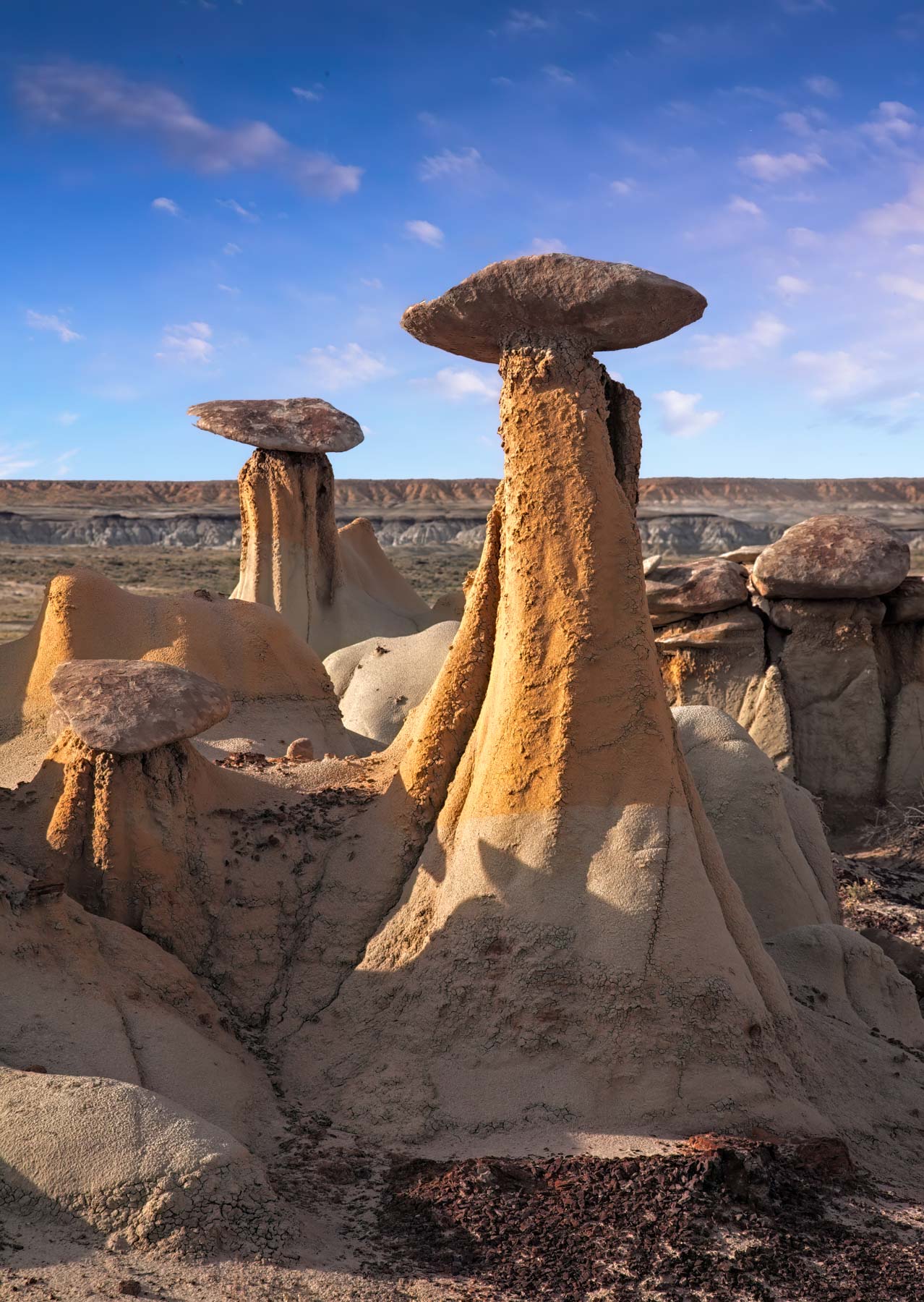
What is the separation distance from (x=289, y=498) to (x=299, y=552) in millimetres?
727

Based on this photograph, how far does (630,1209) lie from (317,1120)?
1310mm

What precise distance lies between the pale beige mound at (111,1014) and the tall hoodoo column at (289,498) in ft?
35.8

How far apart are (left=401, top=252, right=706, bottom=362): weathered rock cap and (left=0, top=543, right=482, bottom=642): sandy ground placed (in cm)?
2317

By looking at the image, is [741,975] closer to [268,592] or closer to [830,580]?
[830,580]

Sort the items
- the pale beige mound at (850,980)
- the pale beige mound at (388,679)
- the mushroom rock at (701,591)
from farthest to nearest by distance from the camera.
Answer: the pale beige mound at (388,679)
the mushroom rock at (701,591)
the pale beige mound at (850,980)

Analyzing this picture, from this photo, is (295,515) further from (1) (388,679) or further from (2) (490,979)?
(2) (490,979)

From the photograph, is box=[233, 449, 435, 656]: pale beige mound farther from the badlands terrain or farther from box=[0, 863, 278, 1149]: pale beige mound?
box=[0, 863, 278, 1149]: pale beige mound

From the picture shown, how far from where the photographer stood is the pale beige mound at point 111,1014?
14.3 feet

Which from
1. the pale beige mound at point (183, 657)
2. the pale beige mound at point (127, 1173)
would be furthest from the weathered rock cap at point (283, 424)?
the pale beige mound at point (127, 1173)

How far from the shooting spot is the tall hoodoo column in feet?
51.3

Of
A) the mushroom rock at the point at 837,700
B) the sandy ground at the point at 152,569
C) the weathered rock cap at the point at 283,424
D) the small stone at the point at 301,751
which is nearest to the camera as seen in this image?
the small stone at the point at 301,751

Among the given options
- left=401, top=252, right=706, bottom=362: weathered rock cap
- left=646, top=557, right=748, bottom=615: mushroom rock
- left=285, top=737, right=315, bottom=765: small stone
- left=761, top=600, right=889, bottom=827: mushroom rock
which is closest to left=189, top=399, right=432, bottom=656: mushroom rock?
left=646, top=557, right=748, bottom=615: mushroom rock

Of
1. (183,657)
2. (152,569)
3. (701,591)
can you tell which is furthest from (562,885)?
(152,569)

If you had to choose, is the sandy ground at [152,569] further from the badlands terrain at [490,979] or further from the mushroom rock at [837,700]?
the badlands terrain at [490,979]
